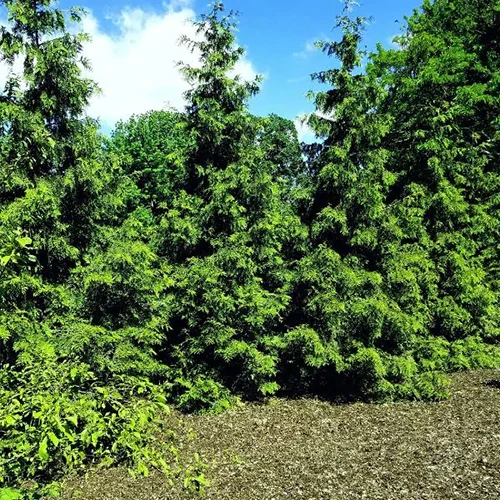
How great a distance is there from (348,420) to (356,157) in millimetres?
4318

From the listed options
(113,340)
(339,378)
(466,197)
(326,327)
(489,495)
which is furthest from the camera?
(466,197)

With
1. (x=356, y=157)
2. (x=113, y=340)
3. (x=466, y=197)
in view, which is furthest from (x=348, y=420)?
(x=466, y=197)

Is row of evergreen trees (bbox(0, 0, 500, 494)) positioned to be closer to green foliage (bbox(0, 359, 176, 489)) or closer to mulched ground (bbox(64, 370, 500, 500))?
mulched ground (bbox(64, 370, 500, 500))

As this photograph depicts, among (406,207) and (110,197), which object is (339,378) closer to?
(406,207)

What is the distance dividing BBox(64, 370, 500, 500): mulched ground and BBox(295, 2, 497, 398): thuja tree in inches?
30.0

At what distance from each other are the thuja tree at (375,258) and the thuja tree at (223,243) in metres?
0.76

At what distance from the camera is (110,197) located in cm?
732

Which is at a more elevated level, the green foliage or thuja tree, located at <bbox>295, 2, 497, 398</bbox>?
thuja tree, located at <bbox>295, 2, 497, 398</bbox>

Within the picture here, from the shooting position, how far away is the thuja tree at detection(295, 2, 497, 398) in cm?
786

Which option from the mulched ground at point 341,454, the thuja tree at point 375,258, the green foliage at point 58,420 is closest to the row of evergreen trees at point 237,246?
the thuja tree at point 375,258

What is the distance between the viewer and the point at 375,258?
27.5 feet

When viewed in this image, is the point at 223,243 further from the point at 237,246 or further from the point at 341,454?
the point at 341,454

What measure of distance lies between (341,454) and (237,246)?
3.42 m

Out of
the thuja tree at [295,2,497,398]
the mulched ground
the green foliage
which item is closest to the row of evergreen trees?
the thuja tree at [295,2,497,398]
